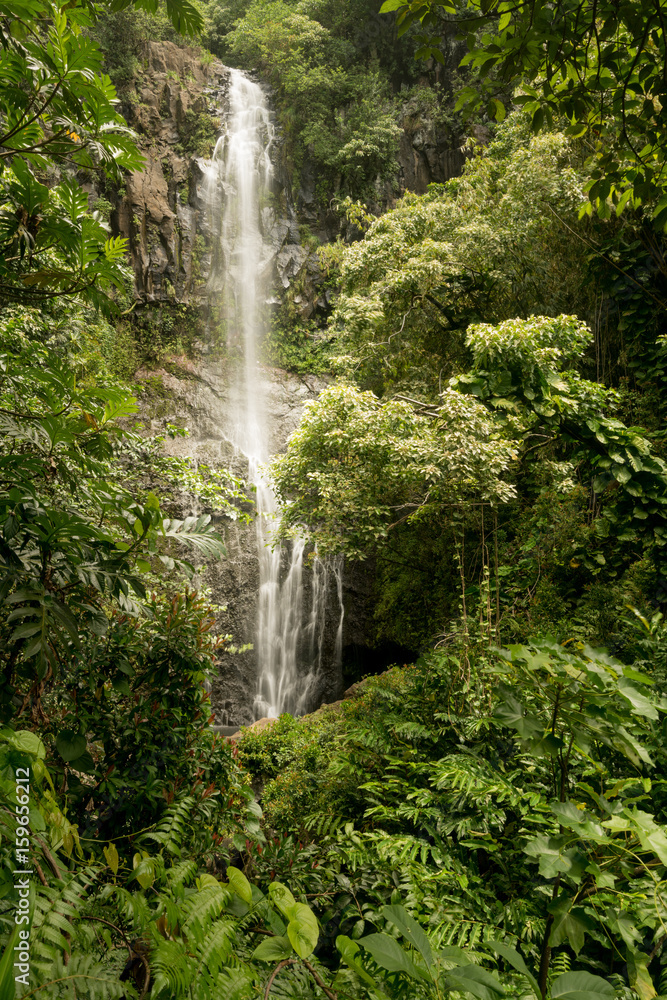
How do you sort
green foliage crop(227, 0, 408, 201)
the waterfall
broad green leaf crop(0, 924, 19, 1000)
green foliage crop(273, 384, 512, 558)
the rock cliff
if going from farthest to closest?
green foliage crop(227, 0, 408, 201)
the rock cliff
the waterfall
green foliage crop(273, 384, 512, 558)
broad green leaf crop(0, 924, 19, 1000)

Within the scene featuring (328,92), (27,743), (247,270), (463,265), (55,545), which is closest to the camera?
(27,743)

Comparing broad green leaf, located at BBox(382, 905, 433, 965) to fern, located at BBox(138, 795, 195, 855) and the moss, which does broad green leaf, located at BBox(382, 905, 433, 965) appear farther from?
the moss

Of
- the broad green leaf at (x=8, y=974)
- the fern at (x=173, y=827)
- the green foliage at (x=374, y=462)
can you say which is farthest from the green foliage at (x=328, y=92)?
the broad green leaf at (x=8, y=974)

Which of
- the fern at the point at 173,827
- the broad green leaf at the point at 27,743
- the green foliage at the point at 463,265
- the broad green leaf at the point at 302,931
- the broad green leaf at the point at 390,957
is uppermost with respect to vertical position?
the green foliage at the point at 463,265

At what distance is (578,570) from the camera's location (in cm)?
532

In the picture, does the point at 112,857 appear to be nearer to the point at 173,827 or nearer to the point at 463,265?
the point at 173,827

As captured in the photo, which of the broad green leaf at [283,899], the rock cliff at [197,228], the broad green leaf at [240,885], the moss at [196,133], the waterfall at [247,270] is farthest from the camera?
the moss at [196,133]

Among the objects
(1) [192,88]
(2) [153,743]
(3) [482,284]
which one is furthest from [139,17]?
(2) [153,743]

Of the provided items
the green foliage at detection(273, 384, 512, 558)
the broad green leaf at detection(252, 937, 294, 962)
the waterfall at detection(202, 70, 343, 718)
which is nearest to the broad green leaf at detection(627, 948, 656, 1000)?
the broad green leaf at detection(252, 937, 294, 962)

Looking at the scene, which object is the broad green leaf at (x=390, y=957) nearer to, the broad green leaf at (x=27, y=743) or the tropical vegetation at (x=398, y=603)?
the tropical vegetation at (x=398, y=603)

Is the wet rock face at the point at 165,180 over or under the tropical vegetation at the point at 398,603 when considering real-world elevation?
over

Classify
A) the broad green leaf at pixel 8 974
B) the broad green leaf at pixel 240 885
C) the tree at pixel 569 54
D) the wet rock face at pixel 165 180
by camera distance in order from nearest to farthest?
the broad green leaf at pixel 8 974, the broad green leaf at pixel 240 885, the tree at pixel 569 54, the wet rock face at pixel 165 180

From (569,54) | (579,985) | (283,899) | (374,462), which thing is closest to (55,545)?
(283,899)

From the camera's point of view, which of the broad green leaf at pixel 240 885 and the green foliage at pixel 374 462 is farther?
the green foliage at pixel 374 462
